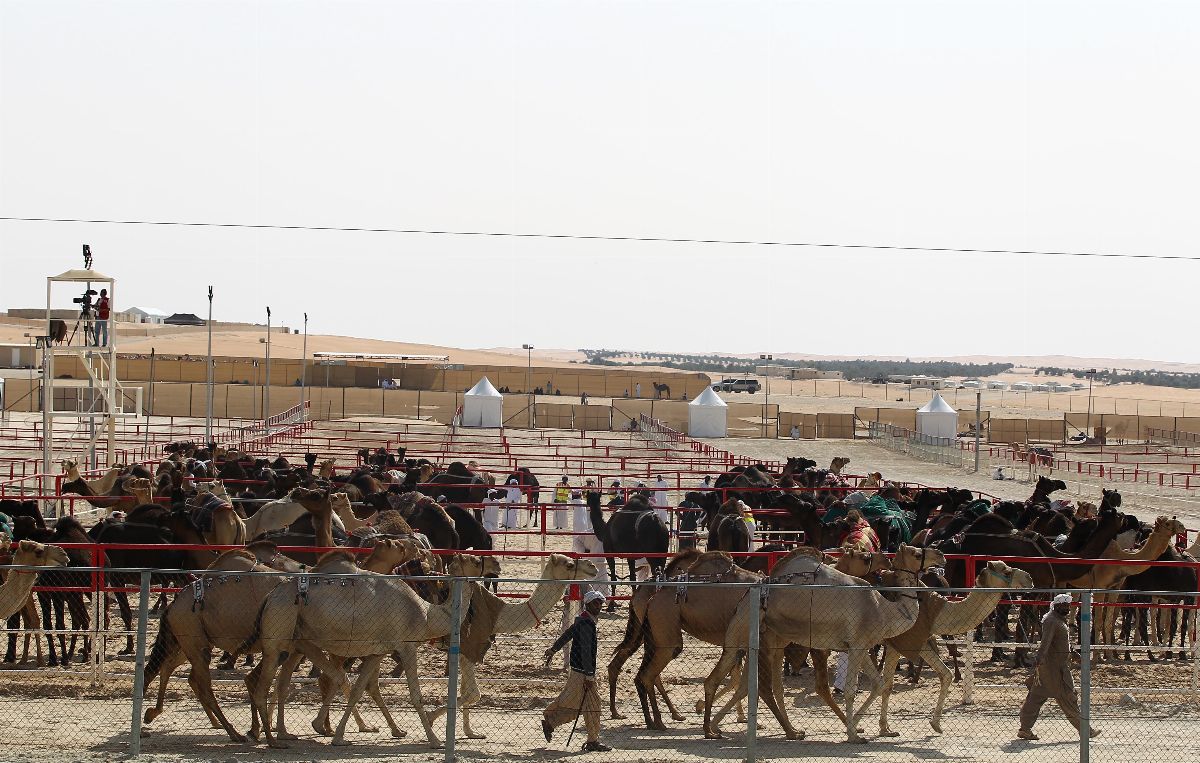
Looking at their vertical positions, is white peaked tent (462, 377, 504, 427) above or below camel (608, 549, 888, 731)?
above

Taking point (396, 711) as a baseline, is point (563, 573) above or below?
above

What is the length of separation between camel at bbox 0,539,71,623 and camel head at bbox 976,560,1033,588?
7380 millimetres

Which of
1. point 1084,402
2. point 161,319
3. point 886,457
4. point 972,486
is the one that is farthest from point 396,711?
point 161,319

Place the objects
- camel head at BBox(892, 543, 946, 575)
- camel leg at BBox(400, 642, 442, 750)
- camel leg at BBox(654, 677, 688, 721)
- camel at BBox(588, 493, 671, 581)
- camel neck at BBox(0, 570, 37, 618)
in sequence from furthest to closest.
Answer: camel at BBox(588, 493, 671, 581)
camel head at BBox(892, 543, 946, 575)
camel neck at BBox(0, 570, 37, 618)
camel leg at BBox(654, 677, 688, 721)
camel leg at BBox(400, 642, 442, 750)

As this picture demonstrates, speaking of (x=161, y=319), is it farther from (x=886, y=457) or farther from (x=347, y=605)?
(x=347, y=605)

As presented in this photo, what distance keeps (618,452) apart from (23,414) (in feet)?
98.9

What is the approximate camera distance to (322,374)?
89750 millimetres

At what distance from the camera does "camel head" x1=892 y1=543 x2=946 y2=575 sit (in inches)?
502

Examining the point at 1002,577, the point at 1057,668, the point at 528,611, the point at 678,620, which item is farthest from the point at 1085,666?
the point at 528,611

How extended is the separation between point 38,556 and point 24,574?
280 millimetres

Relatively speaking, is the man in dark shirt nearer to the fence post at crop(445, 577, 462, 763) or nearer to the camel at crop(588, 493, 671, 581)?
the fence post at crop(445, 577, 462, 763)

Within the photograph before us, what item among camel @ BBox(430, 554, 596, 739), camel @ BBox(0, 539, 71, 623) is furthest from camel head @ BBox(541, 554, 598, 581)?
camel @ BBox(0, 539, 71, 623)

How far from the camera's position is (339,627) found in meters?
10.5

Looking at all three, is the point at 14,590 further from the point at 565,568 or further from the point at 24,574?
the point at 565,568
